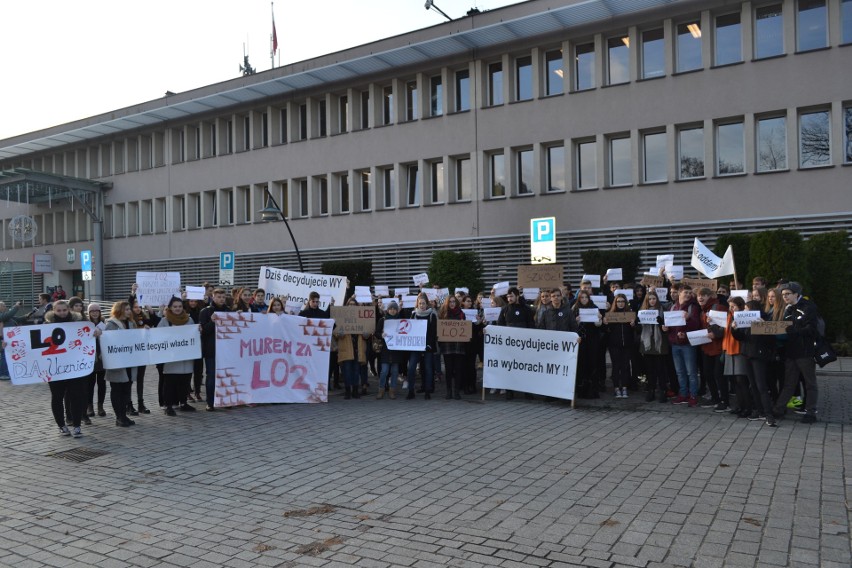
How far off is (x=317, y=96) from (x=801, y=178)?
22464 mm

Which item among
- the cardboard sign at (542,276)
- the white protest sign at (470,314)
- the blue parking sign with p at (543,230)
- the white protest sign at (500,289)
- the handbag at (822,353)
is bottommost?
the handbag at (822,353)

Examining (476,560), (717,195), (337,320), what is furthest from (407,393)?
(717,195)

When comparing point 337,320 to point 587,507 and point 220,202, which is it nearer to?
point 587,507

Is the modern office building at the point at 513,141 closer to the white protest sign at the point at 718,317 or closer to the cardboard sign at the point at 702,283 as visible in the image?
the cardboard sign at the point at 702,283

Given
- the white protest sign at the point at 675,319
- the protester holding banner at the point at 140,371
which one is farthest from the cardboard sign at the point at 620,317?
the protester holding banner at the point at 140,371

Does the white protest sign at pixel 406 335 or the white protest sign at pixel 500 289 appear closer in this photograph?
the white protest sign at pixel 406 335

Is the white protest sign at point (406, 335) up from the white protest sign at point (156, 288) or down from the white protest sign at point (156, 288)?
down

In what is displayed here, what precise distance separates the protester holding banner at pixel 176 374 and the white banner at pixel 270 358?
0.56 meters

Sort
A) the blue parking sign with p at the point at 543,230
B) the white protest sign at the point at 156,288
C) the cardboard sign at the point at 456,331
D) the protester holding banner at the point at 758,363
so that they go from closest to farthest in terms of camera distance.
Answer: the protester holding banner at the point at 758,363, the cardboard sign at the point at 456,331, the white protest sign at the point at 156,288, the blue parking sign with p at the point at 543,230

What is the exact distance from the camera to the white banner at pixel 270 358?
1225 cm

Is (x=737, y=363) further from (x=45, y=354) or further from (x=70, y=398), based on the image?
(x=45, y=354)

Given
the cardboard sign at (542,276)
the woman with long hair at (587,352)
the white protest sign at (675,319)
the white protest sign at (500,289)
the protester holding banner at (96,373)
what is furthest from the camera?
the white protest sign at (500,289)

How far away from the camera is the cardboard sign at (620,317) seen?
1246 centimetres

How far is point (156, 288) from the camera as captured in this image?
17062 mm
